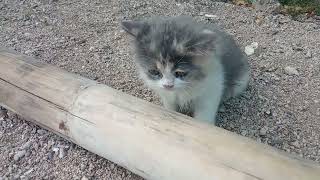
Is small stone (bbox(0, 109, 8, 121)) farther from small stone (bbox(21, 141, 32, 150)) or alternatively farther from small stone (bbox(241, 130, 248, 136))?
small stone (bbox(241, 130, 248, 136))

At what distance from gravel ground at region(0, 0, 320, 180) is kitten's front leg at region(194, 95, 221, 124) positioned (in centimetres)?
21

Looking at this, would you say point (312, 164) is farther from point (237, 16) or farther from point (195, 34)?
point (237, 16)

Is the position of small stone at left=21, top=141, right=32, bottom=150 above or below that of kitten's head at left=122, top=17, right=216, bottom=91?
below

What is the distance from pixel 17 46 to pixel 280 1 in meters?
2.93

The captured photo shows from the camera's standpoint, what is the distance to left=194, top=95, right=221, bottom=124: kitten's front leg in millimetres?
2823

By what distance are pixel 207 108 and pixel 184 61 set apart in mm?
448

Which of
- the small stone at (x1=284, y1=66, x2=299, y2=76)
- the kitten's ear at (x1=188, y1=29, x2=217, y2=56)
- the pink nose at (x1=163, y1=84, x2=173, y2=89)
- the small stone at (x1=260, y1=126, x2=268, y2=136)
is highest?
the kitten's ear at (x1=188, y1=29, x2=217, y2=56)

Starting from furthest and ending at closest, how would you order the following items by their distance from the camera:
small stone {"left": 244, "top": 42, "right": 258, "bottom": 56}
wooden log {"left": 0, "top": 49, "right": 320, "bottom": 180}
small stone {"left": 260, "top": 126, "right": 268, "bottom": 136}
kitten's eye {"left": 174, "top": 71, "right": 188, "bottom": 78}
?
1. small stone {"left": 244, "top": 42, "right": 258, "bottom": 56}
2. small stone {"left": 260, "top": 126, "right": 268, "bottom": 136}
3. kitten's eye {"left": 174, "top": 71, "right": 188, "bottom": 78}
4. wooden log {"left": 0, "top": 49, "right": 320, "bottom": 180}

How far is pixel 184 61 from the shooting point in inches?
99.3

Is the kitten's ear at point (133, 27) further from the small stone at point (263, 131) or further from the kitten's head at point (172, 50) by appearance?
the small stone at point (263, 131)

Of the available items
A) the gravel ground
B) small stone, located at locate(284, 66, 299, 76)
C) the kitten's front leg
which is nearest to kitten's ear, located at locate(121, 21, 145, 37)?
the kitten's front leg

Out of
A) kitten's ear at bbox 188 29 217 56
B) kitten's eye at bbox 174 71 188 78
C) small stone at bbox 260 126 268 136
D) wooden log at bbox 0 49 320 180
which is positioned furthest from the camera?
small stone at bbox 260 126 268 136

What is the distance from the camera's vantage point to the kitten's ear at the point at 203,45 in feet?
8.05

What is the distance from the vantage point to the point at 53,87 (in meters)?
2.76
